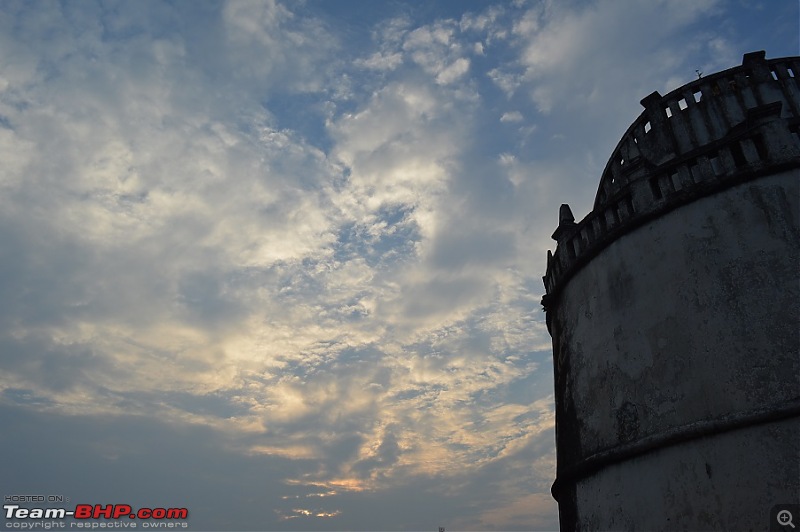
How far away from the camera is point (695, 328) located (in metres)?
8.45

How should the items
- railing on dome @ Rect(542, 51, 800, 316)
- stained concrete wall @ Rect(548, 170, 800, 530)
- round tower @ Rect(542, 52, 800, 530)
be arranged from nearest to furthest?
stained concrete wall @ Rect(548, 170, 800, 530) → round tower @ Rect(542, 52, 800, 530) → railing on dome @ Rect(542, 51, 800, 316)

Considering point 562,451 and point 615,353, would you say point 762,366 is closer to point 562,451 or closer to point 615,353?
point 615,353

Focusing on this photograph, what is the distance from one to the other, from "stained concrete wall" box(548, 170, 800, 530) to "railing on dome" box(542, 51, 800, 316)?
292 millimetres

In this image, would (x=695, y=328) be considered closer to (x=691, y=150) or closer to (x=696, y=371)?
(x=696, y=371)

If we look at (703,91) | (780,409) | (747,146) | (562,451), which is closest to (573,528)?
(562,451)

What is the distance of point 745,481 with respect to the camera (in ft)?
23.9

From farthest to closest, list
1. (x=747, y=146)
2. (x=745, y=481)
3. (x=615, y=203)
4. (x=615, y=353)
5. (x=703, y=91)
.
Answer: (x=703, y=91), (x=615, y=203), (x=615, y=353), (x=747, y=146), (x=745, y=481)

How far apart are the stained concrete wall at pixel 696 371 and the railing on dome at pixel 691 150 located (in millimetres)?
292

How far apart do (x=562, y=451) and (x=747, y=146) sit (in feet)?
21.0

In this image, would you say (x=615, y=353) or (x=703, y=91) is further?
(x=703, y=91)

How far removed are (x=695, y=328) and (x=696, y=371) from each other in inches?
25.5

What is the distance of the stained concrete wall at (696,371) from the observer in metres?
7.42

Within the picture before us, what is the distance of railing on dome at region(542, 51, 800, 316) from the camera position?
348 inches

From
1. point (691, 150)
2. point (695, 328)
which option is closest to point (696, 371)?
point (695, 328)
